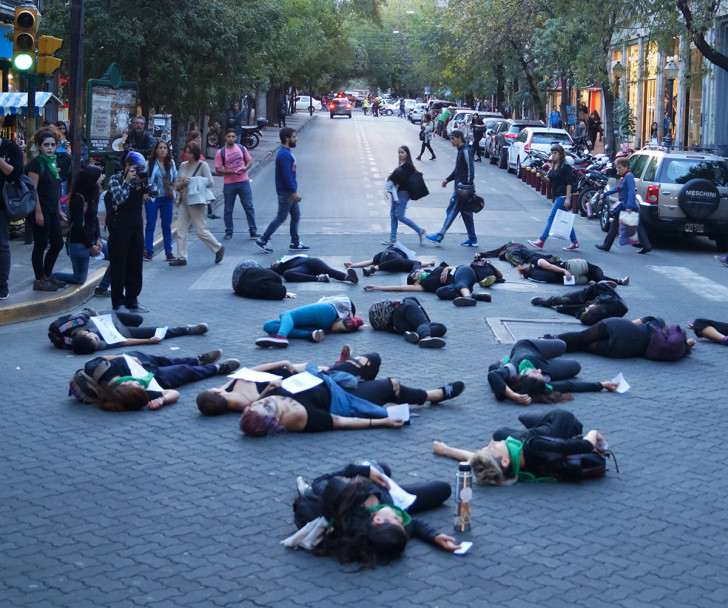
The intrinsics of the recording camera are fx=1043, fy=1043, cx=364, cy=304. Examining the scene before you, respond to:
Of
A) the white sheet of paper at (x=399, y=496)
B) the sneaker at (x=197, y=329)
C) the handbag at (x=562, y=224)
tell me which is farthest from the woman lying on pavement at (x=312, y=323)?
the handbag at (x=562, y=224)

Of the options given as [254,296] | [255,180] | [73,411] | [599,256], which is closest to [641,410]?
[73,411]

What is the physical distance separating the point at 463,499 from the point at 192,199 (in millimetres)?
10311

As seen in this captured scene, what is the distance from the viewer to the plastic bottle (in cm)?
566

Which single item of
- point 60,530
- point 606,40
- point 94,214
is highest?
point 606,40

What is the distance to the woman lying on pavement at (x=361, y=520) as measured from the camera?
17.4ft

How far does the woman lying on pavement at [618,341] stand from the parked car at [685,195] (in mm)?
8592

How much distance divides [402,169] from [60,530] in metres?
12.4

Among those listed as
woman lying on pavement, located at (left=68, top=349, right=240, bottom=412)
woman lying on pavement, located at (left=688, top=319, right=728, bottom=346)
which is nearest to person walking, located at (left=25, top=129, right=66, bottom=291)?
woman lying on pavement, located at (left=68, top=349, right=240, bottom=412)

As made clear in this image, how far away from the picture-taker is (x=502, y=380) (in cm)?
839

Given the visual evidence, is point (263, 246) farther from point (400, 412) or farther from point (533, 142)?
point (533, 142)

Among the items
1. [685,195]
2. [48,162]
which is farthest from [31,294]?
[685,195]

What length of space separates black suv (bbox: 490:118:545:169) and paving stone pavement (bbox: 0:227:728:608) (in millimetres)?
29477

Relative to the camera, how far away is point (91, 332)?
32.3 ft

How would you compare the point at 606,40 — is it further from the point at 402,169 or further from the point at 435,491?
the point at 435,491
